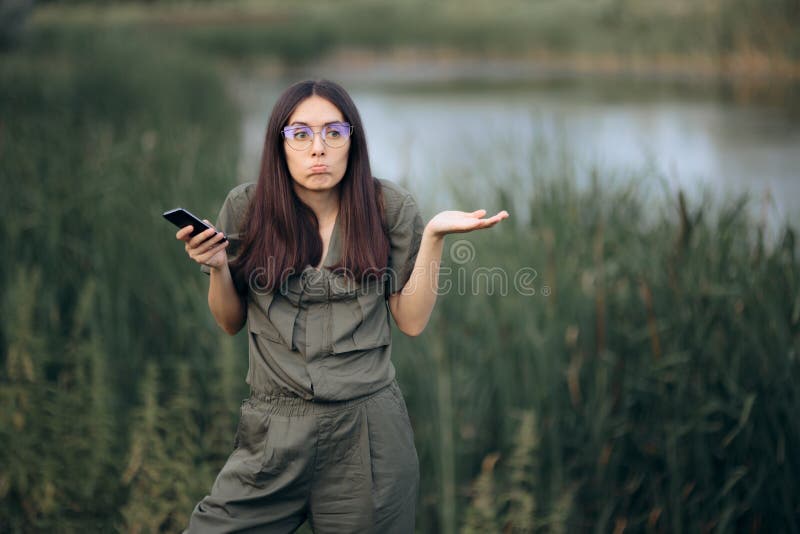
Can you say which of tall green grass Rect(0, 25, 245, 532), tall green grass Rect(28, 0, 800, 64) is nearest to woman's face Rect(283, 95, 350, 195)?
tall green grass Rect(0, 25, 245, 532)

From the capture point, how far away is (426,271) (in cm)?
124

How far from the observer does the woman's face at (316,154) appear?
122 cm

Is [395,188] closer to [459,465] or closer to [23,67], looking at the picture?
[459,465]

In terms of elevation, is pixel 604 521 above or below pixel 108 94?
below

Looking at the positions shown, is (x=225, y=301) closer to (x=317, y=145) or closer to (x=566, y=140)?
(x=317, y=145)

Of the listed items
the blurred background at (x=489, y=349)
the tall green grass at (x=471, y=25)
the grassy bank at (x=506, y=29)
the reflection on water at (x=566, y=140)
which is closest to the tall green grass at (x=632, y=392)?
the blurred background at (x=489, y=349)

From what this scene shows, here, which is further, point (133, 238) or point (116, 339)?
point (133, 238)

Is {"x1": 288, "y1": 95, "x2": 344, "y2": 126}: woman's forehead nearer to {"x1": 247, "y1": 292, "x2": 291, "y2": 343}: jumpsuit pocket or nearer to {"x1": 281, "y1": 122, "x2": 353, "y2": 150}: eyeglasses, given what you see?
{"x1": 281, "y1": 122, "x2": 353, "y2": 150}: eyeglasses

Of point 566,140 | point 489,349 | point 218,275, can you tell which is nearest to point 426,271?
point 218,275

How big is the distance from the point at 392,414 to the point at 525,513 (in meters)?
0.74

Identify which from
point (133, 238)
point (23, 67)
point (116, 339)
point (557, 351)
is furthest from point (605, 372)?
point (23, 67)

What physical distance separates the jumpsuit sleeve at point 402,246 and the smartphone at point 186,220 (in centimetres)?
27

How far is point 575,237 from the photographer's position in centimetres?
319

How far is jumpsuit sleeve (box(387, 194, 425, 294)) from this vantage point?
4.25 ft
